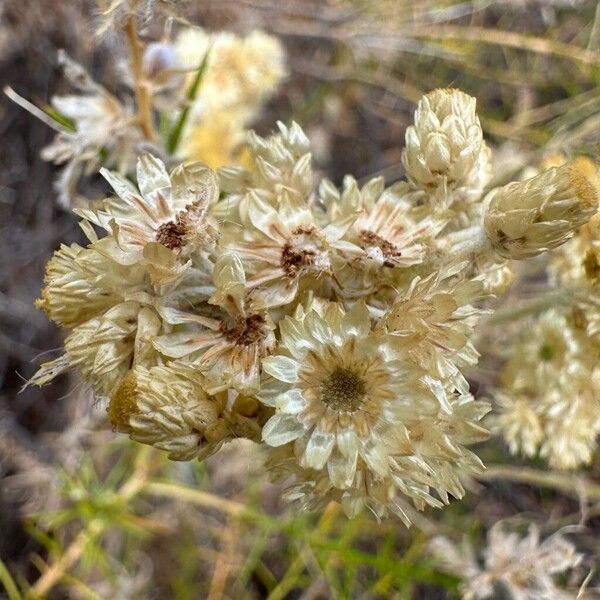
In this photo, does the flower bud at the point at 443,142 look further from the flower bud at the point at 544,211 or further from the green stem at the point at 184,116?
the green stem at the point at 184,116

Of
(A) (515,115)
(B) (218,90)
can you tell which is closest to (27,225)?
(B) (218,90)

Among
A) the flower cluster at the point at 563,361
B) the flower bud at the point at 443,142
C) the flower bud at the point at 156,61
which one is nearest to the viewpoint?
the flower bud at the point at 443,142

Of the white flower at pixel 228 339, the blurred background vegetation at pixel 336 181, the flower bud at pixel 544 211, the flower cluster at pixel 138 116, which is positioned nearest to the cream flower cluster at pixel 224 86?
the flower cluster at pixel 138 116

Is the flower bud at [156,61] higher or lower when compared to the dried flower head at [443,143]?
higher

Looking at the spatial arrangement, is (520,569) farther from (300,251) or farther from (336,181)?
(336,181)

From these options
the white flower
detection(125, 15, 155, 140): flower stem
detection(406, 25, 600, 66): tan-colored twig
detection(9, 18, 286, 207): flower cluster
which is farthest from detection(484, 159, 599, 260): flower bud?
detection(406, 25, 600, 66): tan-colored twig

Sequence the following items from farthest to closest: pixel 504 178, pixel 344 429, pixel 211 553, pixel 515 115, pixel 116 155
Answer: pixel 515 115 → pixel 211 553 → pixel 504 178 → pixel 116 155 → pixel 344 429

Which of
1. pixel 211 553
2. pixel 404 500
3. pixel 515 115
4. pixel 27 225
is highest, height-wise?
pixel 515 115

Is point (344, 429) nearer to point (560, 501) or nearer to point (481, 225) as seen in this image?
point (481, 225)
